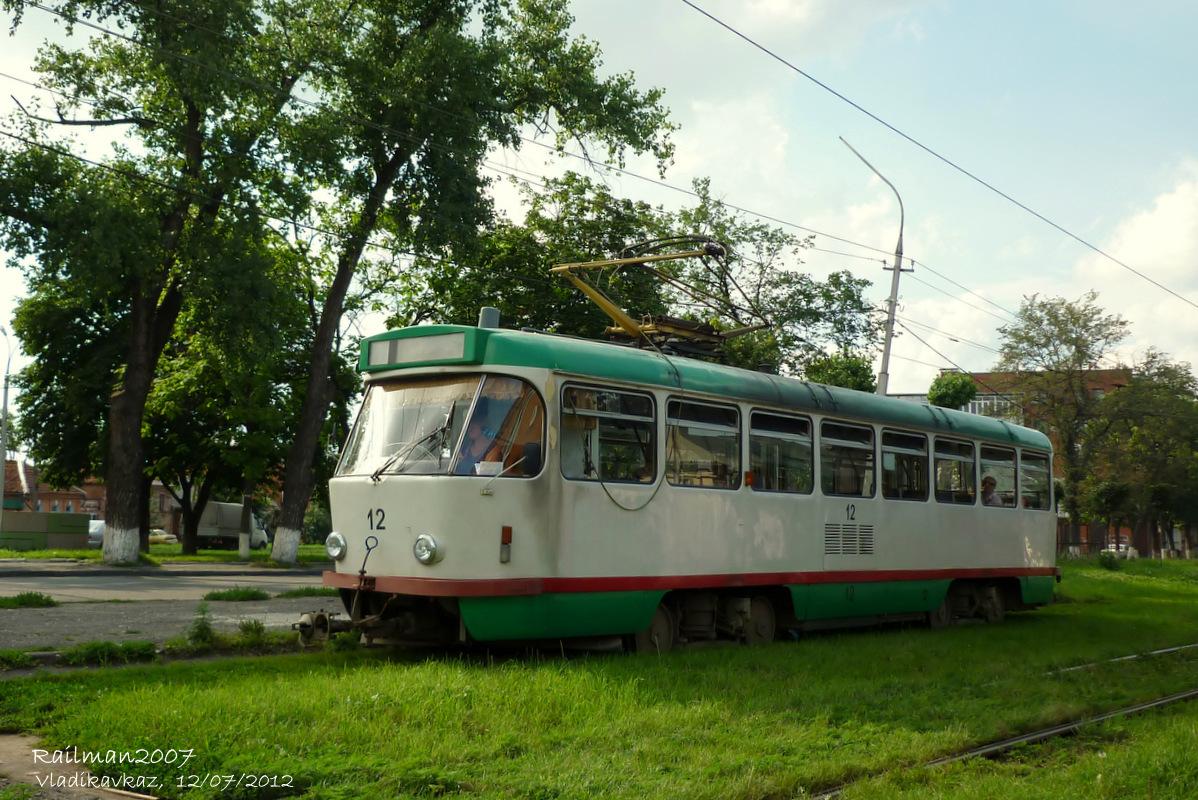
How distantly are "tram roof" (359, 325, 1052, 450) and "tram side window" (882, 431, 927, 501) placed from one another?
1.93 feet

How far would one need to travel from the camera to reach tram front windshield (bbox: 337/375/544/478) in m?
9.95

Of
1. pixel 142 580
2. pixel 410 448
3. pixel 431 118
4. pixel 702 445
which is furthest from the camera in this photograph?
pixel 431 118

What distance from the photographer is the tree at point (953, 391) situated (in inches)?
2363

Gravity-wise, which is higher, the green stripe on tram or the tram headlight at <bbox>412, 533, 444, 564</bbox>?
the tram headlight at <bbox>412, 533, 444, 564</bbox>

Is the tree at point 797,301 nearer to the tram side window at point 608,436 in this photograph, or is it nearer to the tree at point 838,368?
the tree at point 838,368

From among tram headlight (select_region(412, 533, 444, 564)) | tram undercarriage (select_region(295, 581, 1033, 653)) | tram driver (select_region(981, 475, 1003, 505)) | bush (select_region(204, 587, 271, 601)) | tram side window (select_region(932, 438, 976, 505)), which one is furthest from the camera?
tram driver (select_region(981, 475, 1003, 505))

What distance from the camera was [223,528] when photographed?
62.7 meters

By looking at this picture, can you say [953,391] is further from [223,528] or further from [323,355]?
Result: [323,355]

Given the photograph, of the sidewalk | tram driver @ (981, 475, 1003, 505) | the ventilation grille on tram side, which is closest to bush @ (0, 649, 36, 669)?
the ventilation grille on tram side

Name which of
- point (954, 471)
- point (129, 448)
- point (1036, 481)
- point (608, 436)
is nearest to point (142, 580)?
point (129, 448)

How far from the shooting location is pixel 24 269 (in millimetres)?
25406

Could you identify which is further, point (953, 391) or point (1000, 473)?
point (953, 391)

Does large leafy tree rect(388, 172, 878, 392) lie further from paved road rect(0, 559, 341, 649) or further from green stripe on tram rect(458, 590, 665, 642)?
green stripe on tram rect(458, 590, 665, 642)

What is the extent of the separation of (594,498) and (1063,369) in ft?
159
